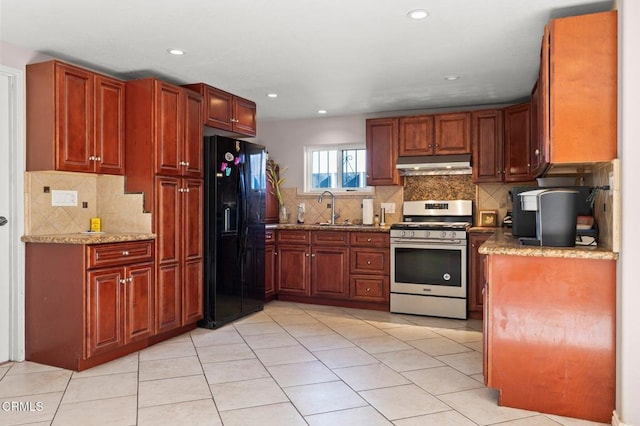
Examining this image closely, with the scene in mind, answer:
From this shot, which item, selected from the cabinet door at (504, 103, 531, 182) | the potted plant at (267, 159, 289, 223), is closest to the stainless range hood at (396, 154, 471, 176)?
the cabinet door at (504, 103, 531, 182)

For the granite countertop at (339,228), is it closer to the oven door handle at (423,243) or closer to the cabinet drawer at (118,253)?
the oven door handle at (423,243)

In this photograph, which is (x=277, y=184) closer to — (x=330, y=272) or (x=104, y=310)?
(x=330, y=272)

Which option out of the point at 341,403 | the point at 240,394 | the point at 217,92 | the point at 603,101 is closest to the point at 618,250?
the point at 603,101

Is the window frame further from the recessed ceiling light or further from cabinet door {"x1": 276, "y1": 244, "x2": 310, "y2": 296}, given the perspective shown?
the recessed ceiling light

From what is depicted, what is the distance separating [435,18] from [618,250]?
1663 mm

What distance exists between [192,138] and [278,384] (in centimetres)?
224

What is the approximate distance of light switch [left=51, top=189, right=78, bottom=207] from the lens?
3594 mm

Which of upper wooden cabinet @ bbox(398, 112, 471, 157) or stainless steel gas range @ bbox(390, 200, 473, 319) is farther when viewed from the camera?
upper wooden cabinet @ bbox(398, 112, 471, 157)

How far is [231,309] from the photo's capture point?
4.50m

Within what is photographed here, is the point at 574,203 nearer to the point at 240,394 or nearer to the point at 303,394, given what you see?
the point at 303,394

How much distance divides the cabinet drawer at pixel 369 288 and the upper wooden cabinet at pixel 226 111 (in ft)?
6.40

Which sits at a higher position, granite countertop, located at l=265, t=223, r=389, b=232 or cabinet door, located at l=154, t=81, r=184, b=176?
cabinet door, located at l=154, t=81, r=184, b=176
